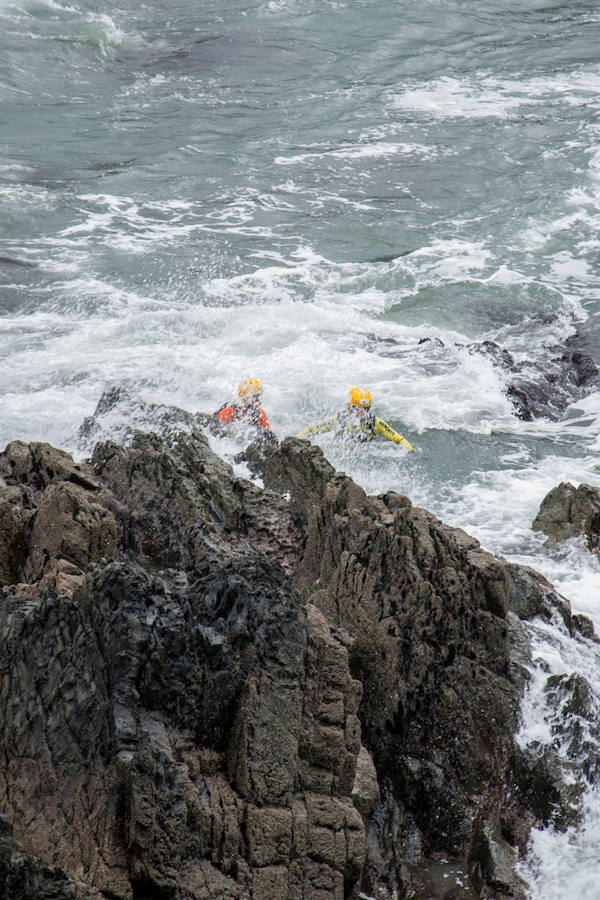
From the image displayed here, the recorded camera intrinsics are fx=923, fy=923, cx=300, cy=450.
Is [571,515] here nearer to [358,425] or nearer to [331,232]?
[358,425]

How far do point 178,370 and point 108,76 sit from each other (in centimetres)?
2113

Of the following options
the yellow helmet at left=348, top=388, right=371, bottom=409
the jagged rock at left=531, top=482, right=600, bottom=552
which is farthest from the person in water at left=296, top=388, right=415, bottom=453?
the jagged rock at left=531, top=482, right=600, bottom=552

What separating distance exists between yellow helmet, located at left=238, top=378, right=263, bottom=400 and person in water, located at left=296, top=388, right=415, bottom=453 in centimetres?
116

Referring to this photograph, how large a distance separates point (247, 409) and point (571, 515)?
5863 millimetres

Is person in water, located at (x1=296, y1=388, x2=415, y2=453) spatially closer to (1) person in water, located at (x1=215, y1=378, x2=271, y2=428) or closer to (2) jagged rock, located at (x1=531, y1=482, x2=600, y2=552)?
(1) person in water, located at (x1=215, y1=378, x2=271, y2=428)

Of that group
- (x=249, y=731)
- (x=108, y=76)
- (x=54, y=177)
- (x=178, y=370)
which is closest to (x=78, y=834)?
(x=249, y=731)

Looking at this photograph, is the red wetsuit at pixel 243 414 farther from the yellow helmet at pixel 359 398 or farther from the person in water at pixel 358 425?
the yellow helmet at pixel 359 398

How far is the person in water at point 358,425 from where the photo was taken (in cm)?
1502

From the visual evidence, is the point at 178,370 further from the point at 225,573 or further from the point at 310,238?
the point at 225,573

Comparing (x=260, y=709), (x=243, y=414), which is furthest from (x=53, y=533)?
(x=243, y=414)

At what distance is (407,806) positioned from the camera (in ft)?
22.0

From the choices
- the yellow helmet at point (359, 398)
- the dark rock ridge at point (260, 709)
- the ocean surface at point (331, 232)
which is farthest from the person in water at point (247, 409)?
the dark rock ridge at point (260, 709)

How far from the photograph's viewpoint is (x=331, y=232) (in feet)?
78.1

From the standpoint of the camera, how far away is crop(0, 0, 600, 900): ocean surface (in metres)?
14.8
